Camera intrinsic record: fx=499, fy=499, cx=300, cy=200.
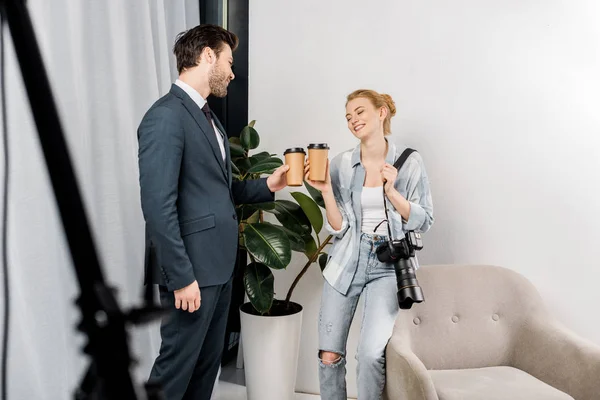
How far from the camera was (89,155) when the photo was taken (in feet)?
6.01

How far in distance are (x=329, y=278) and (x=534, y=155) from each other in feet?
4.04

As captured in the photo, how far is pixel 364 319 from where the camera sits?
6.52 ft

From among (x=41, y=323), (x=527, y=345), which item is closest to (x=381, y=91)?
(x=527, y=345)

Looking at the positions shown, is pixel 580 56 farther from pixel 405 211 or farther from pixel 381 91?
pixel 405 211

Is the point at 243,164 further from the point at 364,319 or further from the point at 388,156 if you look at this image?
Result: the point at 364,319

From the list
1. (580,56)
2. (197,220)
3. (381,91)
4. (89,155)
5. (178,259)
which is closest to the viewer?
(178,259)

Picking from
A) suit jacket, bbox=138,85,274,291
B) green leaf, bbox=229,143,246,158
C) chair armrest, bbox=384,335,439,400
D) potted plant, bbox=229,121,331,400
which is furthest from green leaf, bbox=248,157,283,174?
chair armrest, bbox=384,335,439,400

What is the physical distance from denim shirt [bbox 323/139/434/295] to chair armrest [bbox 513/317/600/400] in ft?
2.12

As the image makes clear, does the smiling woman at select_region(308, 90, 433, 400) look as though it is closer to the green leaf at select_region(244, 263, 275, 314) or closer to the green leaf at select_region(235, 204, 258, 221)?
the green leaf at select_region(244, 263, 275, 314)

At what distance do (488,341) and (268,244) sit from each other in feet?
3.41

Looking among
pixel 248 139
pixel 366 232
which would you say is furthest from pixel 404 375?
pixel 248 139

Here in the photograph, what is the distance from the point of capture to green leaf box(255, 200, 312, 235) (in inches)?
96.3

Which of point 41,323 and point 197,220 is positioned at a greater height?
point 197,220

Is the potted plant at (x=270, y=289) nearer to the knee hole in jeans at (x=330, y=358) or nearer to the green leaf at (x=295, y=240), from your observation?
the green leaf at (x=295, y=240)
